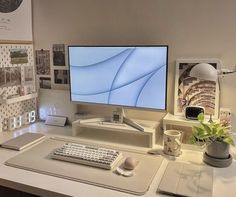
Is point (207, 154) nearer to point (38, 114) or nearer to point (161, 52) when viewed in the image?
point (161, 52)

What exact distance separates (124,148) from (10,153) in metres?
0.60

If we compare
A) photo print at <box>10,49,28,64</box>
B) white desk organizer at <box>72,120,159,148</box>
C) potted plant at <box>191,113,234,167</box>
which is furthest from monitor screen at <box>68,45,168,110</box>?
photo print at <box>10,49,28,64</box>

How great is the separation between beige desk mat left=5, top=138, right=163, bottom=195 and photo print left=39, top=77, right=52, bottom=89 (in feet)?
2.10

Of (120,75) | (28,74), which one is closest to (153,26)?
(120,75)

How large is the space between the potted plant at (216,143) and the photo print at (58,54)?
3.43 feet

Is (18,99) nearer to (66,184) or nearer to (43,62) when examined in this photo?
(43,62)

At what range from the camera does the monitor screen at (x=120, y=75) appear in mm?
1429

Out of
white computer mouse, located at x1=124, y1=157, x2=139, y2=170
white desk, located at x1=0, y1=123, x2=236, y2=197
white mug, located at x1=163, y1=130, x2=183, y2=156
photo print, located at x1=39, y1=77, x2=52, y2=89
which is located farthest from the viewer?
photo print, located at x1=39, y1=77, x2=52, y2=89

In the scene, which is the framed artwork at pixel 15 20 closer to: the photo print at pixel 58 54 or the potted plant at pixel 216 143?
the photo print at pixel 58 54

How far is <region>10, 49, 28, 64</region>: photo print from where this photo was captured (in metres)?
1.71

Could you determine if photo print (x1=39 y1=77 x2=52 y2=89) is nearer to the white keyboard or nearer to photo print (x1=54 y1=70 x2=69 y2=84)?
photo print (x1=54 y1=70 x2=69 y2=84)

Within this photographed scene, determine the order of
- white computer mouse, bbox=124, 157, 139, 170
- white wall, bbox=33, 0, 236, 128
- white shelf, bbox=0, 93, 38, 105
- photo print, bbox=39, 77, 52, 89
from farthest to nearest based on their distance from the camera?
photo print, bbox=39, 77, 52, 89
white shelf, bbox=0, 93, 38, 105
white wall, bbox=33, 0, 236, 128
white computer mouse, bbox=124, 157, 139, 170

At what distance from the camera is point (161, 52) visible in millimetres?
1396

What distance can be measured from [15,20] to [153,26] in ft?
2.95
